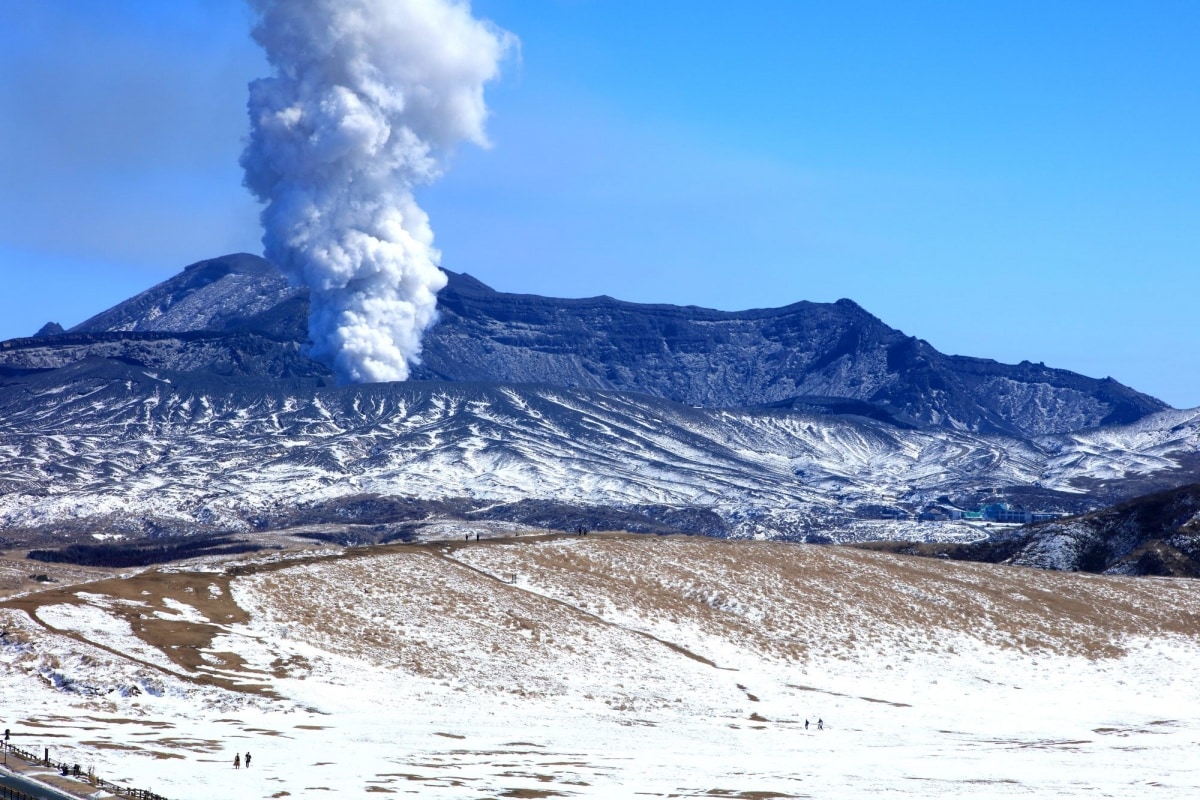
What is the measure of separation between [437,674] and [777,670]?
21.2 metres

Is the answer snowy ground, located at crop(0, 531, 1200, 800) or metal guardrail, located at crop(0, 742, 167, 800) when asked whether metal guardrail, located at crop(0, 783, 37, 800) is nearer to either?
metal guardrail, located at crop(0, 742, 167, 800)

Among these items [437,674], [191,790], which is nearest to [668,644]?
[437,674]

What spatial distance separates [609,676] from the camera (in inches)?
3083

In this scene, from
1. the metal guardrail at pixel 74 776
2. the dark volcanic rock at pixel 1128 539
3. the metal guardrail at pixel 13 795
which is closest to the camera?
the metal guardrail at pixel 13 795

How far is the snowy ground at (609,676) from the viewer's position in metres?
56.9

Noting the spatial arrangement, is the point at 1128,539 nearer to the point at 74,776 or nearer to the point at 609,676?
the point at 609,676

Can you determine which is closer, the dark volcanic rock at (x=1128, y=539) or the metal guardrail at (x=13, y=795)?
the metal guardrail at (x=13, y=795)

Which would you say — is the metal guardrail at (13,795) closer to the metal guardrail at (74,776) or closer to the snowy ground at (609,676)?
the metal guardrail at (74,776)

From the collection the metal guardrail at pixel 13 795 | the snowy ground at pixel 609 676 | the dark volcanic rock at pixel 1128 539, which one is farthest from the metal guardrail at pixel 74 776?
the dark volcanic rock at pixel 1128 539

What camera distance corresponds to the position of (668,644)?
282 ft

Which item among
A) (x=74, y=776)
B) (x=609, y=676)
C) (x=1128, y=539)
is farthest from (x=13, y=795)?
(x=1128, y=539)

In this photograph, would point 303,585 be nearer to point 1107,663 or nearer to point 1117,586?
point 1107,663

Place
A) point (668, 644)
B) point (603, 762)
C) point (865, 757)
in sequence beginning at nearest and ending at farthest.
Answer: point (603, 762) → point (865, 757) → point (668, 644)

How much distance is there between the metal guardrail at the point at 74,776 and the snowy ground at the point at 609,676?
118cm
